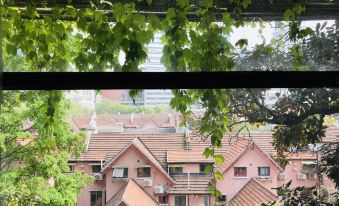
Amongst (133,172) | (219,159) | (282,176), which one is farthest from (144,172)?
(282,176)

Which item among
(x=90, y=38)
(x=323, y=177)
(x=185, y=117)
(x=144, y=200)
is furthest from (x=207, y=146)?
(x=90, y=38)

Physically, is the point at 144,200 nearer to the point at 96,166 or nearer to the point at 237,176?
the point at 96,166

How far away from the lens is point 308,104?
1.41 m

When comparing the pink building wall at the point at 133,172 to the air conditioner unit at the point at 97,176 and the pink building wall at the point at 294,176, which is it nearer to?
the air conditioner unit at the point at 97,176

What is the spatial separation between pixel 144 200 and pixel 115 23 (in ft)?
1.85

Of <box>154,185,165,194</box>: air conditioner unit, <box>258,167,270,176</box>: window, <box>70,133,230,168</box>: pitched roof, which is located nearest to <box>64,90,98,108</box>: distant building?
<box>70,133,230,168</box>: pitched roof

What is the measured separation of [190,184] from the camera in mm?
1355

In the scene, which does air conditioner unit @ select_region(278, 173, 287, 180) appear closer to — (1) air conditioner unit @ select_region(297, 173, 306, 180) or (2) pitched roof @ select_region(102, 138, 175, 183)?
(1) air conditioner unit @ select_region(297, 173, 306, 180)

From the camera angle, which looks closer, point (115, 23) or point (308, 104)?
point (115, 23)

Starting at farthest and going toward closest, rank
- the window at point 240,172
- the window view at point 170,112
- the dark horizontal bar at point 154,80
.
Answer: the window at point 240,172 → the window view at point 170,112 → the dark horizontal bar at point 154,80

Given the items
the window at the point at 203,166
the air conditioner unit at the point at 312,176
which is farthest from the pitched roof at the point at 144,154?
the air conditioner unit at the point at 312,176

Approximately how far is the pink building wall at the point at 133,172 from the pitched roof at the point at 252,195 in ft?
0.77

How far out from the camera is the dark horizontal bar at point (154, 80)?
105 centimetres

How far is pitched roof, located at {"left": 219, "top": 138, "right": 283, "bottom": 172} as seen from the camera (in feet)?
4.54
